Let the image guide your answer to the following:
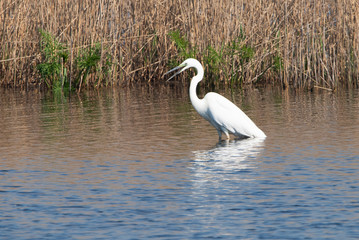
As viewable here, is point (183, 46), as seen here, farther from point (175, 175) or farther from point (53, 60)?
point (175, 175)

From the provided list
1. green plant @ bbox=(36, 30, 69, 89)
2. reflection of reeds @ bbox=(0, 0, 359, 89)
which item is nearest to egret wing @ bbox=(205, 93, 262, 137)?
reflection of reeds @ bbox=(0, 0, 359, 89)

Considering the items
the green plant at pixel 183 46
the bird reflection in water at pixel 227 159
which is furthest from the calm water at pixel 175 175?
the green plant at pixel 183 46

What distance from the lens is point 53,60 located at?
1455 centimetres

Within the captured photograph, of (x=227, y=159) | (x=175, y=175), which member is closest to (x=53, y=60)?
(x=227, y=159)

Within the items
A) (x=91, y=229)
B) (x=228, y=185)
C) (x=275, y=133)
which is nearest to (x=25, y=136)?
(x=275, y=133)

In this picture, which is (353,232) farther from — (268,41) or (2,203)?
(268,41)

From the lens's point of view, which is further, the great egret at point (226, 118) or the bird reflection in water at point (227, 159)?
the great egret at point (226, 118)

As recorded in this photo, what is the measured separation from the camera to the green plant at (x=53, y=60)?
14305mm

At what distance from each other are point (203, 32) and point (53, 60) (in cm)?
304

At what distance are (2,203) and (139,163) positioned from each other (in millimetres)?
1958

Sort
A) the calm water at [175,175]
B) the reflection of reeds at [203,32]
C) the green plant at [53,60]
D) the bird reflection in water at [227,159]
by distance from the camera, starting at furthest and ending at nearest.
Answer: the green plant at [53,60]
the reflection of reeds at [203,32]
the bird reflection in water at [227,159]
the calm water at [175,175]

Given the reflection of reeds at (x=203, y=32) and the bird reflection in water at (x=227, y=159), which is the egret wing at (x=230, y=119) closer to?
the bird reflection in water at (x=227, y=159)

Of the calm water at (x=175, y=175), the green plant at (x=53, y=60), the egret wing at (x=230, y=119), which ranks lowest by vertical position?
the calm water at (x=175, y=175)

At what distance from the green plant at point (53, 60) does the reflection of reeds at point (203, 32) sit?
0.60ft
